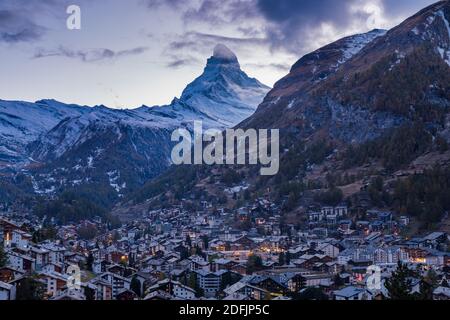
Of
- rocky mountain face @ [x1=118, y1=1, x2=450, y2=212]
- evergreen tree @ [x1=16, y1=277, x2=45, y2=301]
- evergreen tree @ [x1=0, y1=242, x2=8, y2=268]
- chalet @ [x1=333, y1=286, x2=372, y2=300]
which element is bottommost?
chalet @ [x1=333, y1=286, x2=372, y2=300]

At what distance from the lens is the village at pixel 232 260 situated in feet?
130

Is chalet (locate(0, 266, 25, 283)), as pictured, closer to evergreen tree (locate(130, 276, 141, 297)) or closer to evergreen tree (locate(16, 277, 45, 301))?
evergreen tree (locate(16, 277, 45, 301))

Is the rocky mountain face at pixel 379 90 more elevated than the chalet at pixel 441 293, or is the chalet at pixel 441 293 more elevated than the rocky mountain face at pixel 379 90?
the rocky mountain face at pixel 379 90

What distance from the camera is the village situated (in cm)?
3959

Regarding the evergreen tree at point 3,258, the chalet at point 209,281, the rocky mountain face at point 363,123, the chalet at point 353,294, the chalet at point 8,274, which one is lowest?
the chalet at point 209,281

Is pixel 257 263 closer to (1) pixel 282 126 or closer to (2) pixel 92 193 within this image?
(1) pixel 282 126

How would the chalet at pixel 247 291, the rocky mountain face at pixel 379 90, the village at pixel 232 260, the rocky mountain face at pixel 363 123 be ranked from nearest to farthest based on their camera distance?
the village at pixel 232 260 → the chalet at pixel 247 291 → the rocky mountain face at pixel 363 123 → the rocky mountain face at pixel 379 90

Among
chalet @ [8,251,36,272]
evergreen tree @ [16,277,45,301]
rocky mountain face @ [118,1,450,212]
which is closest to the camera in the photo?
evergreen tree @ [16,277,45,301]

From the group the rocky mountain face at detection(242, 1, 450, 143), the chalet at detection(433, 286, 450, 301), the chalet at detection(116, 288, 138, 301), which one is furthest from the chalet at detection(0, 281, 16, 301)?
the rocky mountain face at detection(242, 1, 450, 143)

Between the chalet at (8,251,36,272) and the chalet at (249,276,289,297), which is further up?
the chalet at (8,251,36,272)

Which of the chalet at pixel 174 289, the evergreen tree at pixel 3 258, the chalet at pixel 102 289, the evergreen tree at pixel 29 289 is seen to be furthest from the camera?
the evergreen tree at pixel 3 258

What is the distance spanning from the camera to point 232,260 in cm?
6028

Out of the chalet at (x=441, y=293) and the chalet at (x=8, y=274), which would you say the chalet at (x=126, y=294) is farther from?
the chalet at (x=441, y=293)

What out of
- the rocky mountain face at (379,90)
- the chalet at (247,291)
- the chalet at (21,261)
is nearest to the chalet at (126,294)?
the chalet at (247,291)
